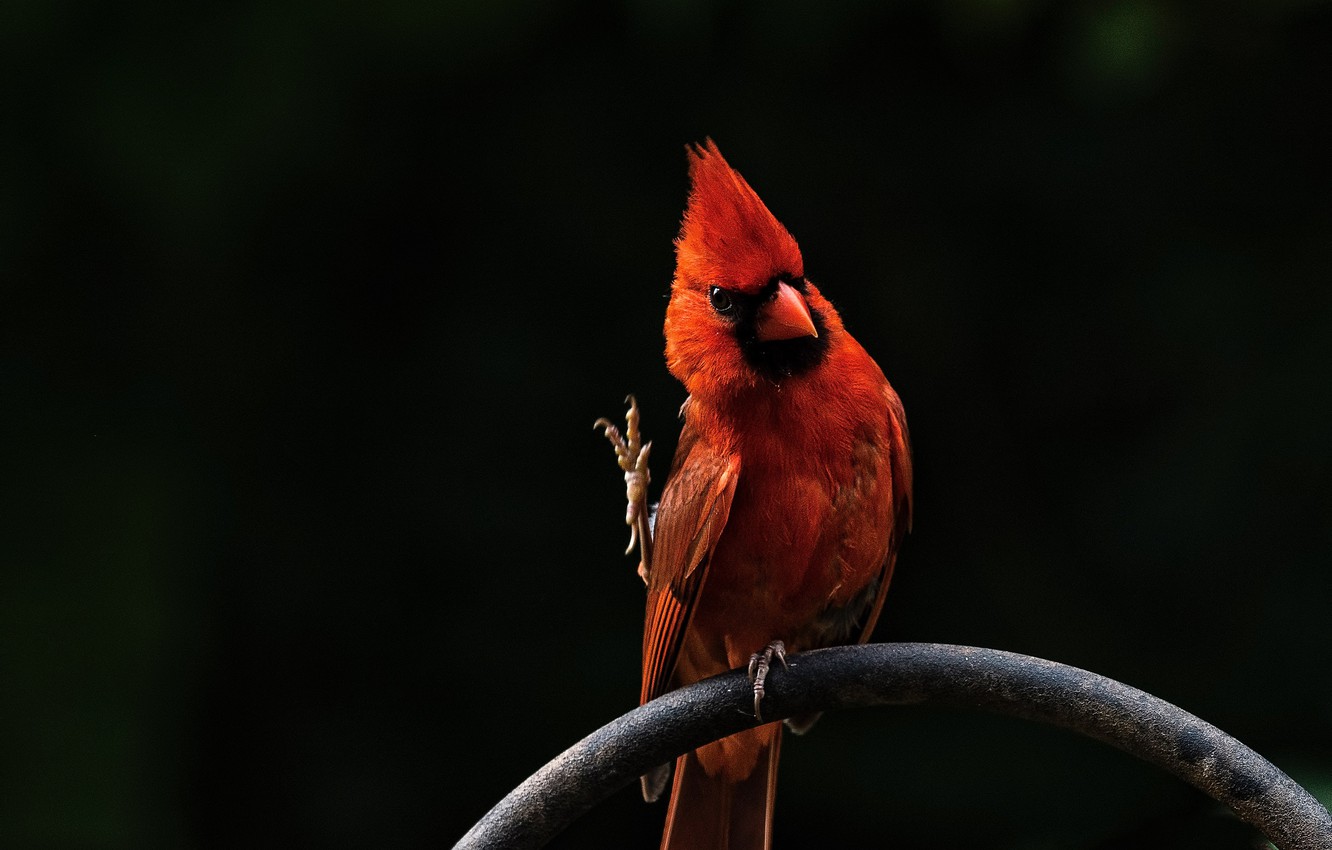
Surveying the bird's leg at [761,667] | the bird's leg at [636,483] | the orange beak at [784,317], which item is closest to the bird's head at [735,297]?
the orange beak at [784,317]

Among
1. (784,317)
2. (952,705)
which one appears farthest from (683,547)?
(952,705)

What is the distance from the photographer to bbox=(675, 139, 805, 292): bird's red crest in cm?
169

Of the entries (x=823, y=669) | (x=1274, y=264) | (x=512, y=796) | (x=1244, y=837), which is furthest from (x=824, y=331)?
(x=1274, y=264)

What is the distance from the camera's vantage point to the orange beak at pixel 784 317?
5.57 feet

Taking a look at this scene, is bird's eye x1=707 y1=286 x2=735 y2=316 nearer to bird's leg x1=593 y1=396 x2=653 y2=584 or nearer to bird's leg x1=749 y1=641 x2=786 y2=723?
bird's leg x1=593 y1=396 x2=653 y2=584

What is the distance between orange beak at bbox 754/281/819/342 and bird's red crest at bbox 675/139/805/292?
0.03 meters

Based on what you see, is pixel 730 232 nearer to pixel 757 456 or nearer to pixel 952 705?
pixel 757 456

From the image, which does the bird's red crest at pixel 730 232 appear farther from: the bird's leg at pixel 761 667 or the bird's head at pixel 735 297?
the bird's leg at pixel 761 667

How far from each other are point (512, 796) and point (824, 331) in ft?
2.51

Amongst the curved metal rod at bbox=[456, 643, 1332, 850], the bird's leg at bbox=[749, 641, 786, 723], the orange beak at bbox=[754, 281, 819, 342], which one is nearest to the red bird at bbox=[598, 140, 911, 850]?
the orange beak at bbox=[754, 281, 819, 342]

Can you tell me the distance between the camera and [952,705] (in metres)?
1.38

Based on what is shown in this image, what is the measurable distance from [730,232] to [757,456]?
269mm

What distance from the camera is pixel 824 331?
184cm

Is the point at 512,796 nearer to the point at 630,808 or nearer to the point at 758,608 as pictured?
the point at 758,608
